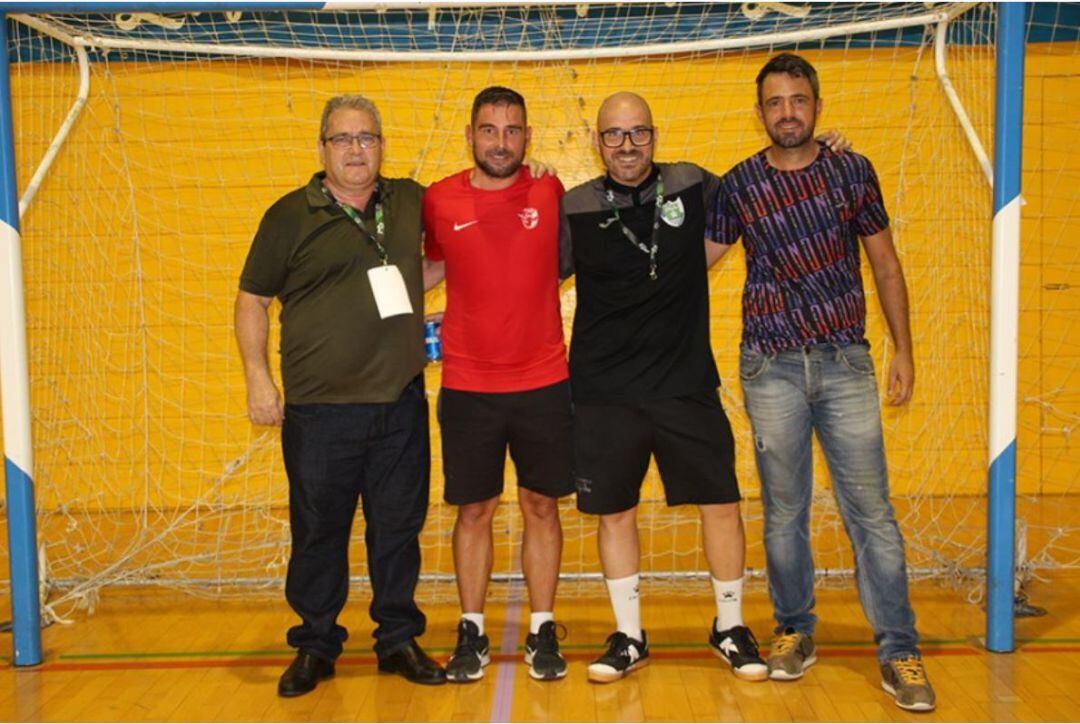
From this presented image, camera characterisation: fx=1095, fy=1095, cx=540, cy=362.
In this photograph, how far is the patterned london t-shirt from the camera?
367 centimetres

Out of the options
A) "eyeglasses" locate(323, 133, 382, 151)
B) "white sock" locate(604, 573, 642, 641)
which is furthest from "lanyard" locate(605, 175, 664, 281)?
"white sock" locate(604, 573, 642, 641)

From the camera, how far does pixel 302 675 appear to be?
3.87m

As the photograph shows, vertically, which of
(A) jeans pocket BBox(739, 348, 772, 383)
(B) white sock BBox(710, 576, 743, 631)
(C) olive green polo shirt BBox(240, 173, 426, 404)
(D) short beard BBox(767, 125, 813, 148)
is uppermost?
(D) short beard BBox(767, 125, 813, 148)

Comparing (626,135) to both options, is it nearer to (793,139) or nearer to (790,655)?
(793,139)

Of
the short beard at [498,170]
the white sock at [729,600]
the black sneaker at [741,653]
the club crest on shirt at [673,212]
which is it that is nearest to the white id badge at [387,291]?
the short beard at [498,170]

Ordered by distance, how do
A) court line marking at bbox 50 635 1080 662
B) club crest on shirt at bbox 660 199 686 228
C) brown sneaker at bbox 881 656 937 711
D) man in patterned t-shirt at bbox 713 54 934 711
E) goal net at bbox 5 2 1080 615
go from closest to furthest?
brown sneaker at bbox 881 656 937 711 → man in patterned t-shirt at bbox 713 54 934 711 → club crest on shirt at bbox 660 199 686 228 → court line marking at bbox 50 635 1080 662 → goal net at bbox 5 2 1080 615

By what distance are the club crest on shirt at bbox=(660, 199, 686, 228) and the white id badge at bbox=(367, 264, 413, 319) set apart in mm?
953

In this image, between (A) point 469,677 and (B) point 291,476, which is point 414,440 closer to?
(B) point 291,476

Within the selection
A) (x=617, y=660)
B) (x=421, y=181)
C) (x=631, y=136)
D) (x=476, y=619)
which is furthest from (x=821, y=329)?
(x=421, y=181)

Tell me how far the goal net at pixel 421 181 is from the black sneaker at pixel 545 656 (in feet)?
6.84

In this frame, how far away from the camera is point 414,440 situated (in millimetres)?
3973

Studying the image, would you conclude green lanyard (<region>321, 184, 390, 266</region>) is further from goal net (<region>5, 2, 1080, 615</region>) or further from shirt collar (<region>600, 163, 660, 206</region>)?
goal net (<region>5, 2, 1080, 615</region>)

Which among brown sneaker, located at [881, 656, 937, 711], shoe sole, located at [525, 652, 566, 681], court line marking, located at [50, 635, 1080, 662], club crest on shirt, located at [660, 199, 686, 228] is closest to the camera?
brown sneaker, located at [881, 656, 937, 711]

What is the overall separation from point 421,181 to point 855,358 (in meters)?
4.22
